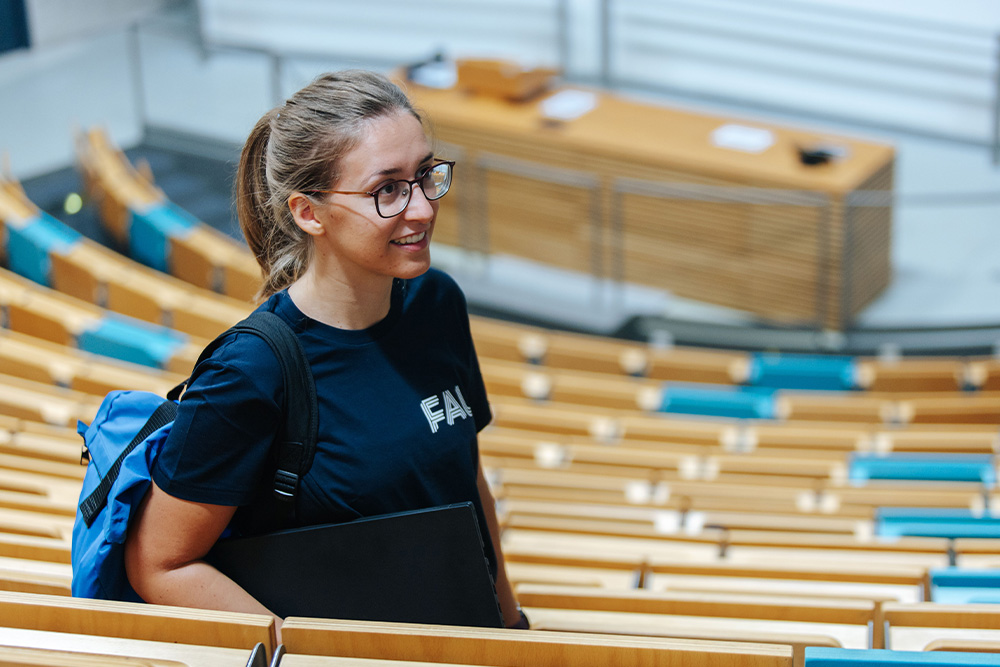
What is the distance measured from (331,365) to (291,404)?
0.10m

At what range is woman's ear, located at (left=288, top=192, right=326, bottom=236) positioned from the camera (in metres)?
1.62

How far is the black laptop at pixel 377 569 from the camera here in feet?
5.13

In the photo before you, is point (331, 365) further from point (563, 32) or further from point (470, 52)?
point (470, 52)

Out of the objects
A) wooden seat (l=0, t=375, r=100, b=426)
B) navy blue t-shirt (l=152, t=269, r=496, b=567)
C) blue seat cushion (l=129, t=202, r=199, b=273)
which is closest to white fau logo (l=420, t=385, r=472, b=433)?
navy blue t-shirt (l=152, t=269, r=496, b=567)

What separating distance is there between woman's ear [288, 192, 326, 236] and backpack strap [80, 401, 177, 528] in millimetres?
325

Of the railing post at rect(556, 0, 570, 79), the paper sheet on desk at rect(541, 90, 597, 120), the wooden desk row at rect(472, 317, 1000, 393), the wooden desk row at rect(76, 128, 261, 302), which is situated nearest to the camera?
the wooden desk row at rect(472, 317, 1000, 393)

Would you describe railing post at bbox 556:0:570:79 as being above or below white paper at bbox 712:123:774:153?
below

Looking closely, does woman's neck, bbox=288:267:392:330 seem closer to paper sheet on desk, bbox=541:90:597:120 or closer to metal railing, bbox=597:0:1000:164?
paper sheet on desk, bbox=541:90:597:120

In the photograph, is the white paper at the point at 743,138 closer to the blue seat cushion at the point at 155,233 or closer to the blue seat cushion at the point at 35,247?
the blue seat cushion at the point at 155,233

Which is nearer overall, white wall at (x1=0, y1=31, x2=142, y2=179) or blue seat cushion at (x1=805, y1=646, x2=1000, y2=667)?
blue seat cushion at (x1=805, y1=646, x2=1000, y2=667)

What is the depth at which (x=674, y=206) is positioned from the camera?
7430 millimetres

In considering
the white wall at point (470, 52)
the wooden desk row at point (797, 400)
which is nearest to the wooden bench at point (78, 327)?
the wooden desk row at point (797, 400)

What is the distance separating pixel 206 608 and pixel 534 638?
0.47 meters

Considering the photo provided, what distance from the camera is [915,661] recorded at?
1399 mm
